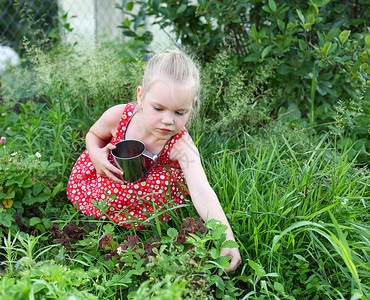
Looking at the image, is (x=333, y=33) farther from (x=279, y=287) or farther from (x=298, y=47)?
(x=279, y=287)

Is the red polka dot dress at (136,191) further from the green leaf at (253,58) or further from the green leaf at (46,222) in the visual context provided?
the green leaf at (253,58)

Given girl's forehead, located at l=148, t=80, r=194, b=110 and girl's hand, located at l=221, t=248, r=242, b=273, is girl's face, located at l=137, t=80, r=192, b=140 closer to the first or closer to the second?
girl's forehead, located at l=148, t=80, r=194, b=110

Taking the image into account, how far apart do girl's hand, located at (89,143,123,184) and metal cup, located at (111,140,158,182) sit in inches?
2.2

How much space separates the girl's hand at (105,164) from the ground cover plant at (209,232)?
0.22 metres

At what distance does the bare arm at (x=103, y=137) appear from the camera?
2.06 m

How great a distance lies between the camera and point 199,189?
1858 millimetres

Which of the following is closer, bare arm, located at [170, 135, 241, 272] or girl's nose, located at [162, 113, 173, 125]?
bare arm, located at [170, 135, 241, 272]

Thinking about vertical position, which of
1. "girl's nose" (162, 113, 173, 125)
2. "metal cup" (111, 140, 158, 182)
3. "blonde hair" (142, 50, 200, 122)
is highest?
"blonde hair" (142, 50, 200, 122)

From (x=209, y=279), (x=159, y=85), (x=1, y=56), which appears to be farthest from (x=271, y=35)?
(x=1, y=56)

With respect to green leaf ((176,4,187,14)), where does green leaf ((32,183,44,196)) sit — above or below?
below

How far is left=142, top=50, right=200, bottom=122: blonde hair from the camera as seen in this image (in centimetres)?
184

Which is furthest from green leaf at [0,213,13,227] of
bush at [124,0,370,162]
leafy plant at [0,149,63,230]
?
bush at [124,0,370,162]

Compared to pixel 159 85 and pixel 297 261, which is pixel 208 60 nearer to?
pixel 159 85

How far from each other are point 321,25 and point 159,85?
1482mm
